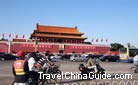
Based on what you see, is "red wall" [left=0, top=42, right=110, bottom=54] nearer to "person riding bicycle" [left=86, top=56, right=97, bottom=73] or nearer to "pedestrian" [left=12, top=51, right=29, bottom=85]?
"person riding bicycle" [left=86, top=56, right=97, bottom=73]

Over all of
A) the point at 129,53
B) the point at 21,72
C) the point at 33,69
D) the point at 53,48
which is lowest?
the point at 129,53

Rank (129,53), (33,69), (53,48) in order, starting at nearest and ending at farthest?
(33,69) → (129,53) → (53,48)

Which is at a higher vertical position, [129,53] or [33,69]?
[33,69]

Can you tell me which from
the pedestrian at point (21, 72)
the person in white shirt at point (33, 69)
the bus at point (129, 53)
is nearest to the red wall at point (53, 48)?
the bus at point (129, 53)

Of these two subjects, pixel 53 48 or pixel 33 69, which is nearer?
pixel 33 69

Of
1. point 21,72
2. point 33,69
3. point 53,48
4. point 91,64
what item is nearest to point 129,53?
point 53,48

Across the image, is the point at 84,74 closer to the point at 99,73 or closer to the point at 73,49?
the point at 99,73

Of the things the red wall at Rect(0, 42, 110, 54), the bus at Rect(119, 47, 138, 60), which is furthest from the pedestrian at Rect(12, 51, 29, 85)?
the red wall at Rect(0, 42, 110, 54)

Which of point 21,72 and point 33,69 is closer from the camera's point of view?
point 21,72

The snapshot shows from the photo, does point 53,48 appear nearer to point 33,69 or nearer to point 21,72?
point 33,69

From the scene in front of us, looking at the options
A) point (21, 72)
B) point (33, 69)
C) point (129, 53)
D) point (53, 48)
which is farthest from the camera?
point (53, 48)

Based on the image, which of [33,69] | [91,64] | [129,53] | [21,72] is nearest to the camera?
[21,72]

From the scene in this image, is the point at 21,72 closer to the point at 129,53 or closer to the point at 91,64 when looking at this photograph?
the point at 91,64

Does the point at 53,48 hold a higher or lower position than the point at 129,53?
higher
